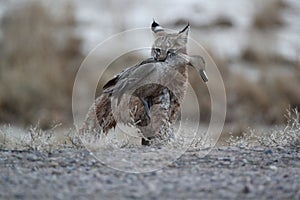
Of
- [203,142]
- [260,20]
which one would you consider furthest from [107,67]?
[203,142]

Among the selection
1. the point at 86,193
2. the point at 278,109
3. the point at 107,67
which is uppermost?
the point at 107,67

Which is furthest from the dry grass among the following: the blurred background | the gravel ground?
the gravel ground

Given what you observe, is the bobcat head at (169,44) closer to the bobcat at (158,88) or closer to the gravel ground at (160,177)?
the bobcat at (158,88)

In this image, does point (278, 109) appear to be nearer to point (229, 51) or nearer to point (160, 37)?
point (229, 51)

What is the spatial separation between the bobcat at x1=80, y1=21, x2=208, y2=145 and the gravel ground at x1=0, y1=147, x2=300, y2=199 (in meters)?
0.59

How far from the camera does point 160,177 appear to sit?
214 inches

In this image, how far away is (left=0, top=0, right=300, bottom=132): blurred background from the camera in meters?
16.6

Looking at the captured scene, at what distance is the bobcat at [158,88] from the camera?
22.7 feet

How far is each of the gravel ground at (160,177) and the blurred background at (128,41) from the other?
366 inches

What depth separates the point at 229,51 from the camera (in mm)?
18078

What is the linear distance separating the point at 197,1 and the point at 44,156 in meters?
14.2

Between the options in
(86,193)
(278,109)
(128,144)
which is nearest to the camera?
(86,193)

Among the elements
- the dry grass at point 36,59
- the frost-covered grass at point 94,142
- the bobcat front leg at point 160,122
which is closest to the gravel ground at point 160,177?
the frost-covered grass at point 94,142

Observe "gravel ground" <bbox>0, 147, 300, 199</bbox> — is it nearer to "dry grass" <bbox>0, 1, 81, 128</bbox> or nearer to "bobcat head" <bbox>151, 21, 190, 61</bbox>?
"bobcat head" <bbox>151, 21, 190, 61</bbox>
